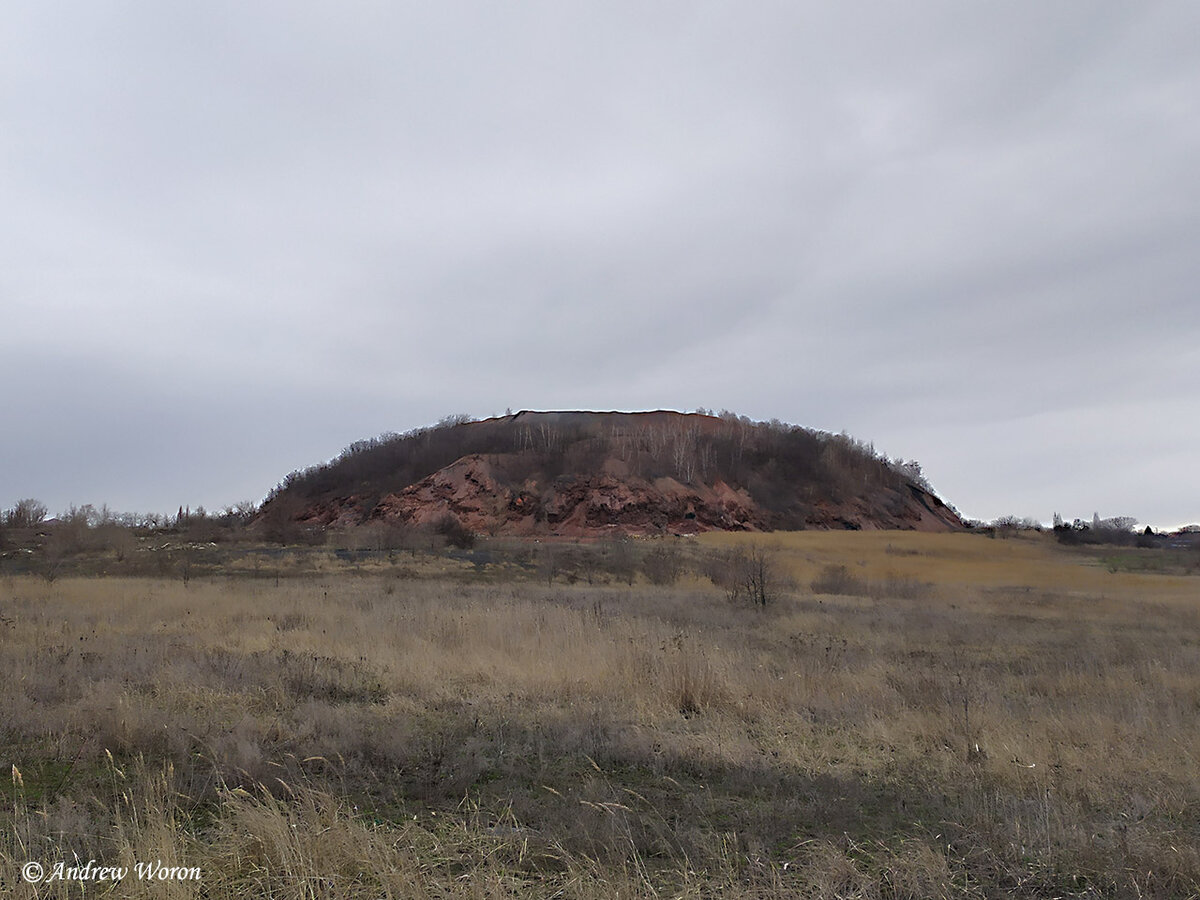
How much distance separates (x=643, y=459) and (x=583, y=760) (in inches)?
3067

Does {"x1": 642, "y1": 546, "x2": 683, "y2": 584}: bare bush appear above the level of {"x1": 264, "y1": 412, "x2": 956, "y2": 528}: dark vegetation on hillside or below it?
below

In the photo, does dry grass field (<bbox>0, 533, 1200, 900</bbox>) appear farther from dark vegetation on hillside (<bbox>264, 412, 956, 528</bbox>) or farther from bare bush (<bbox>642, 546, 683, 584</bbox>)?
dark vegetation on hillside (<bbox>264, 412, 956, 528</bbox>)

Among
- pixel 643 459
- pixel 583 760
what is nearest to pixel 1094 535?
pixel 643 459

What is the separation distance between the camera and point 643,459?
83.8m

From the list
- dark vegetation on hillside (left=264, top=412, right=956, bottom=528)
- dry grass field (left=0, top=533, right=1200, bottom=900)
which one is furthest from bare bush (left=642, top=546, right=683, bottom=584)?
dark vegetation on hillside (left=264, top=412, right=956, bottom=528)

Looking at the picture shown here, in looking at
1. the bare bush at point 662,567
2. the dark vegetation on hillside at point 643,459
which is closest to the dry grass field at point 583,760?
the bare bush at point 662,567

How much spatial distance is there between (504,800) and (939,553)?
60.7m

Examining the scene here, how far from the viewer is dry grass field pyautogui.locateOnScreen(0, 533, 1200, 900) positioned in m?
3.86

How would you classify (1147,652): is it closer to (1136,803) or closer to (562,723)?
(1136,803)

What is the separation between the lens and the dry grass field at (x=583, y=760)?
386 centimetres

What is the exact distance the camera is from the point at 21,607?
15664 mm

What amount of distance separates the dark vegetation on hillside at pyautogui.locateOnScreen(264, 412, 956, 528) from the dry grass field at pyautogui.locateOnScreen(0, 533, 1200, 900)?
68.8m

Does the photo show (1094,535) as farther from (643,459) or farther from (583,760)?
(583,760)

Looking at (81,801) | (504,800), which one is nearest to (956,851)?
(504,800)
